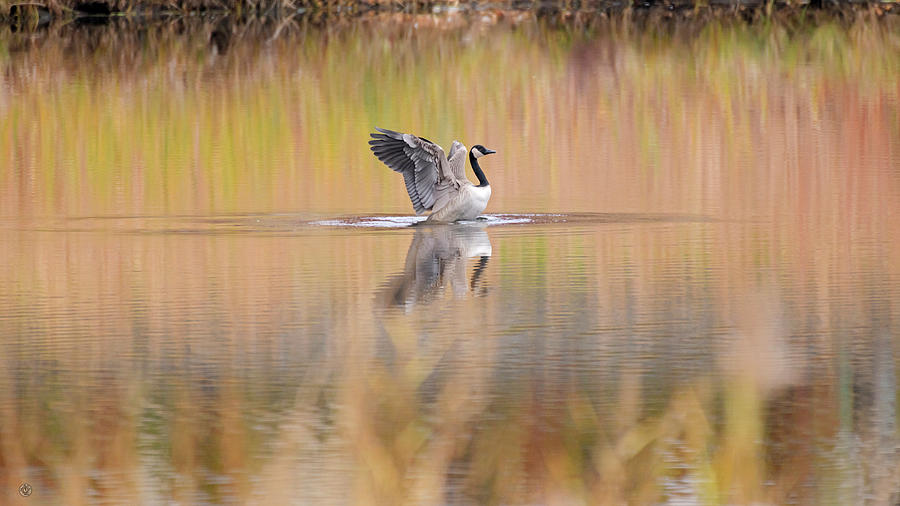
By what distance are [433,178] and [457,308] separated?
3702mm

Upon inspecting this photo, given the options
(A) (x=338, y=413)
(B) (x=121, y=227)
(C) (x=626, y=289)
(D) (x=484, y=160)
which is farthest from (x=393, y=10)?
(A) (x=338, y=413)

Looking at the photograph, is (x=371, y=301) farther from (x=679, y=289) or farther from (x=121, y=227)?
(x=121, y=227)

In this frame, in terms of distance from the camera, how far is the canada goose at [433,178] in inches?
454

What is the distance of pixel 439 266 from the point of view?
9578mm

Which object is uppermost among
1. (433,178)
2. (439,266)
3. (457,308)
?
(433,178)

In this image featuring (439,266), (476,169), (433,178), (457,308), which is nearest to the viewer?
(457,308)

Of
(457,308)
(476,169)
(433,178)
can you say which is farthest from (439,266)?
(476,169)

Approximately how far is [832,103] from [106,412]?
1347 cm

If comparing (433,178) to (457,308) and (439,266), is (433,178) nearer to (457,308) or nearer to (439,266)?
(439,266)

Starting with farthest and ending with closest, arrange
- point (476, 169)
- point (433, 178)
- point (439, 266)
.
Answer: point (476, 169) < point (433, 178) < point (439, 266)

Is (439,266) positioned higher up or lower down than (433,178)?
lower down

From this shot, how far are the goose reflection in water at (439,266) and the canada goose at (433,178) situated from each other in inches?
5.3

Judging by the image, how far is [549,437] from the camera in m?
5.80

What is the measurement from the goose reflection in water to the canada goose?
136mm
